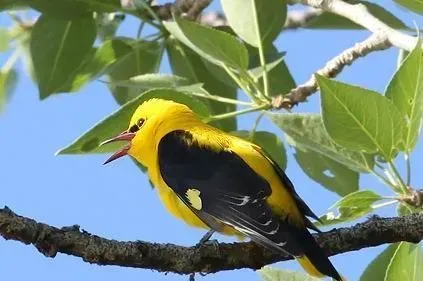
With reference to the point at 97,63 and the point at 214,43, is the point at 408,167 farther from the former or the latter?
the point at 97,63

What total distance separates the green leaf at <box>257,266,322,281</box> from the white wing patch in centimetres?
26

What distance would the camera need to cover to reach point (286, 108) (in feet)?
10.9

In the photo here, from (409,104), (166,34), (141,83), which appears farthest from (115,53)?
(409,104)

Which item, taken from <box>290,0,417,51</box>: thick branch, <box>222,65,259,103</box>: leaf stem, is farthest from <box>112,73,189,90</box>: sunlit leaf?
<box>290,0,417,51</box>: thick branch

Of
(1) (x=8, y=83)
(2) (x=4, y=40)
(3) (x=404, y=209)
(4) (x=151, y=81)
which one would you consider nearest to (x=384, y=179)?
(3) (x=404, y=209)

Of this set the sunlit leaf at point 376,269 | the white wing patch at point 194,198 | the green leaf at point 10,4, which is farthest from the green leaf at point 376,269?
the green leaf at point 10,4

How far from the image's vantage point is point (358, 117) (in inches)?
106

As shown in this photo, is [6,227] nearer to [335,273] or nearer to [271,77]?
[335,273]

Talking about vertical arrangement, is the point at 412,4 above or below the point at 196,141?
above

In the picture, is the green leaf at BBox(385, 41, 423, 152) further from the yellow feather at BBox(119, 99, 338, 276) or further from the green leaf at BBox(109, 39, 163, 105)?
the green leaf at BBox(109, 39, 163, 105)

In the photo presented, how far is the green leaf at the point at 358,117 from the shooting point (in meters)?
2.67

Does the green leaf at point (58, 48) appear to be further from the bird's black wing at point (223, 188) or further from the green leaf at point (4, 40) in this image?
the bird's black wing at point (223, 188)

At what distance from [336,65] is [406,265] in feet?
3.28

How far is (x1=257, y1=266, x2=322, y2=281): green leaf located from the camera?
8.64 feet
